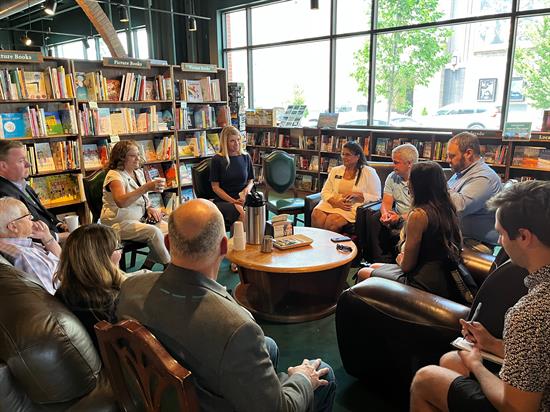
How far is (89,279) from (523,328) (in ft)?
4.69

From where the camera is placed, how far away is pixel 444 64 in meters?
5.91

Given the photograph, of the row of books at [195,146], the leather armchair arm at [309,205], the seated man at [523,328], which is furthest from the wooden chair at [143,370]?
the row of books at [195,146]

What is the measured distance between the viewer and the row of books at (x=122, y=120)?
4.70 meters

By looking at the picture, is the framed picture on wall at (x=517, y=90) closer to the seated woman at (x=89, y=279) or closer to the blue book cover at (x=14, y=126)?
the seated woman at (x=89, y=279)

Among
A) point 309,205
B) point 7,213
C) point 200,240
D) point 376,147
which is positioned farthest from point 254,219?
point 376,147

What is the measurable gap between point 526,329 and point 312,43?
7.04 metres

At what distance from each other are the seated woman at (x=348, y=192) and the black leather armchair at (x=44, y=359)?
113 inches

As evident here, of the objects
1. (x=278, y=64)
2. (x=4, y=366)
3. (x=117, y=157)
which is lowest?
(x=4, y=366)

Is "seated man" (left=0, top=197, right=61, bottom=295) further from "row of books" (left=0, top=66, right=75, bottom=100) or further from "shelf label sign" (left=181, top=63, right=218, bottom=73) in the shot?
"shelf label sign" (left=181, top=63, right=218, bottom=73)

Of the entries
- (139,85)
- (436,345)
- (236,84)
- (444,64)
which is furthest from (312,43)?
(436,345)

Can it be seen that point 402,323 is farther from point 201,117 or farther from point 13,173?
point 201,117

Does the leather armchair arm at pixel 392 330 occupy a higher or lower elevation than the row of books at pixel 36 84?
lower

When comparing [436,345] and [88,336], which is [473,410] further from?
[88,336]

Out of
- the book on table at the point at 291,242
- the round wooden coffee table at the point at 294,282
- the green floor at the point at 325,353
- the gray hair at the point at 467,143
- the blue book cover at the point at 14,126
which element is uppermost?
the blue book cover at the point at 14,126
